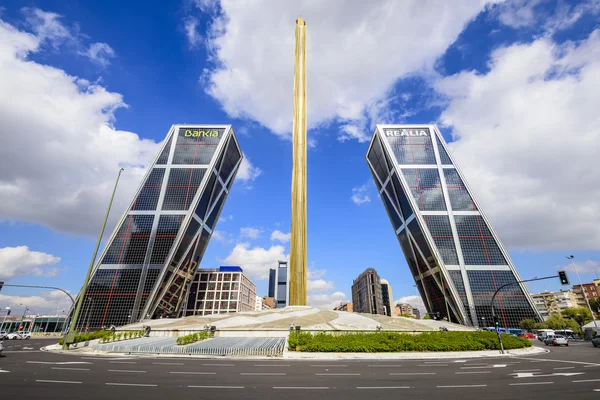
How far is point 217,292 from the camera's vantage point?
114 metres

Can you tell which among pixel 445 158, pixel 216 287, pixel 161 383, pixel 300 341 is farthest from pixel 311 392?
pixel 216 287

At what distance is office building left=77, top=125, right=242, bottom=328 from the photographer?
62125mm

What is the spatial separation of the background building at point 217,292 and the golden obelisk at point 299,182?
240 feet

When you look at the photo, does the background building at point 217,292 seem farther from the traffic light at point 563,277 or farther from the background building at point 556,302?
the background building at point 556,302

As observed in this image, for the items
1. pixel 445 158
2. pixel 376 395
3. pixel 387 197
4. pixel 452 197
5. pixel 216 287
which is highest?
pixel 445 158

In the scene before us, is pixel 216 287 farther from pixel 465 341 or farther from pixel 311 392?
pixel 311 392

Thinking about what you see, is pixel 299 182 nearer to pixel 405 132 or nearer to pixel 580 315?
pixel 405 132

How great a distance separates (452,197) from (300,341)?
61816 mm

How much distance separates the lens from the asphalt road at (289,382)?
10422 millimetres

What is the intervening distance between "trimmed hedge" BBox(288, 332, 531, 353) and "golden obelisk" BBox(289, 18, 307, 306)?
20770 millimetres

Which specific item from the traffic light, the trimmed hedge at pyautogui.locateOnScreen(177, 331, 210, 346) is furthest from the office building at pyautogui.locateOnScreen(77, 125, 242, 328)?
the traffic light

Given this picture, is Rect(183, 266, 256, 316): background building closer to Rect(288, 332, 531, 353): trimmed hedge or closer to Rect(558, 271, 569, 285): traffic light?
Rect(288, 332, 531, 353): trimmed hedge

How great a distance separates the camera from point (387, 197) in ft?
278

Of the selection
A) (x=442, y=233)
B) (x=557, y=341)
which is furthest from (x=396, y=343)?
(x=442, y=233)
